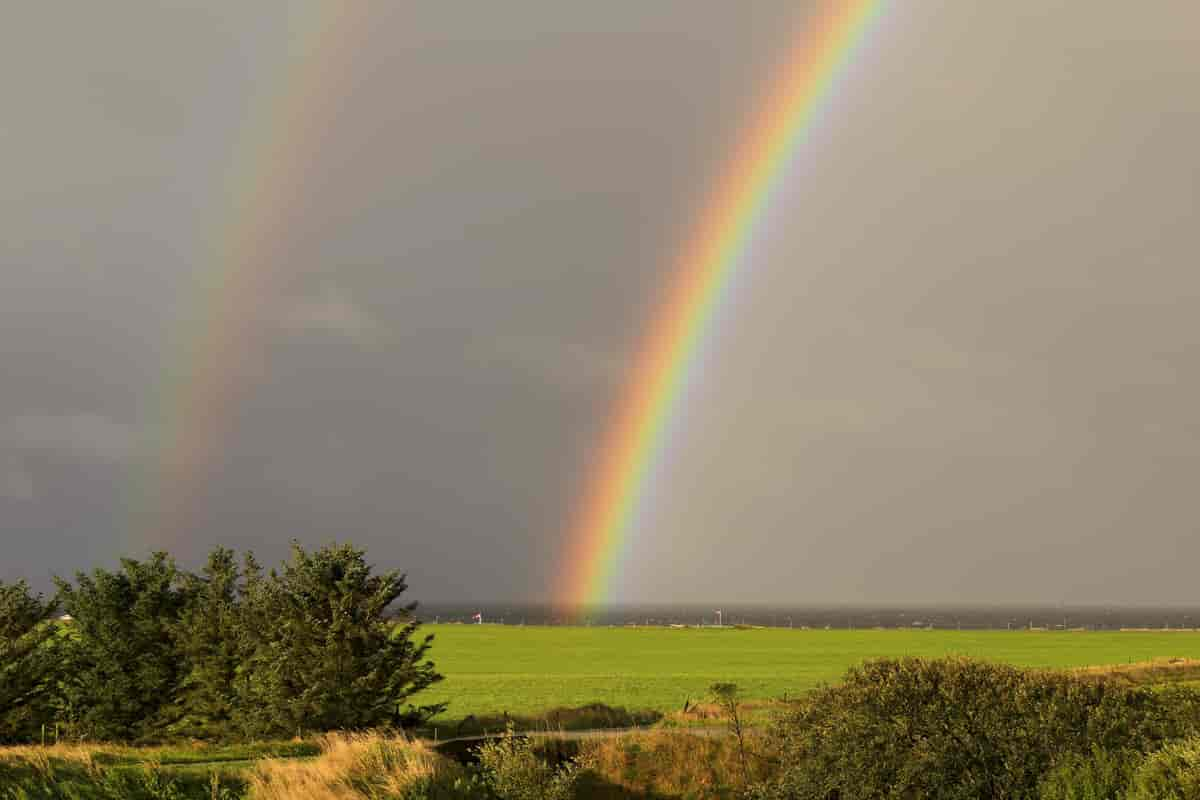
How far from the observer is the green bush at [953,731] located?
2509cm

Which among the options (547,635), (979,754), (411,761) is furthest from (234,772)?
(547,635)

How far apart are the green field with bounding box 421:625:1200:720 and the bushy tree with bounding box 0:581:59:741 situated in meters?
17.5

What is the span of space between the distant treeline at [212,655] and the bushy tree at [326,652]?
1.7 inches

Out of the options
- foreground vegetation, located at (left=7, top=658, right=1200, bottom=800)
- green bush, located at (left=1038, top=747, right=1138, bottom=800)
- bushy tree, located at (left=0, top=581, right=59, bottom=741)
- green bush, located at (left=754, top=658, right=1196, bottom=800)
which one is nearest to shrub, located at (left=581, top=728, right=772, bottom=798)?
foreground vegetation, located at (left=7, top=658, right=1200, bottom=800)

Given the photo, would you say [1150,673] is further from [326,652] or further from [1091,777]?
[326,652]

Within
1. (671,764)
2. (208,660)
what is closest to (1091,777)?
(671,764)

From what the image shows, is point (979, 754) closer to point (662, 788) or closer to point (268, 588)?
point (662, 788)

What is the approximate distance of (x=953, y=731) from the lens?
25828 mm

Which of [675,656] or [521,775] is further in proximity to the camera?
[675,656]

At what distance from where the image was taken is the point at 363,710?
35.5 meters

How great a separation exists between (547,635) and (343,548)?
9874 centimetres

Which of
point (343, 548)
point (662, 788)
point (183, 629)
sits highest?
point (343, 548)

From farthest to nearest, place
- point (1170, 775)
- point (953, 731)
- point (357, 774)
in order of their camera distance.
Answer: point (357, 774) < point (953, 731) < point (1170, 775)

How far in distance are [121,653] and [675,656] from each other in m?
68.3
